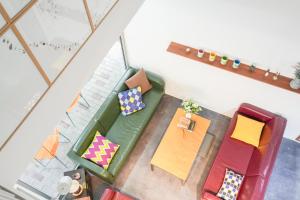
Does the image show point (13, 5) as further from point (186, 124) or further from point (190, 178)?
point (190, 178)

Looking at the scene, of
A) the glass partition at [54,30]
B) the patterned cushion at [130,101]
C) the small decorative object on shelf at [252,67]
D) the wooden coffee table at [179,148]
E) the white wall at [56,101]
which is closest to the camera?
the glass partition at [54,30]

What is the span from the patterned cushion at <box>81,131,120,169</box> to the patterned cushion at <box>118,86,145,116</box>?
75 cm

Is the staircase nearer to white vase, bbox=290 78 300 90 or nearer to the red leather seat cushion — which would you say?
the red leather seat cushion

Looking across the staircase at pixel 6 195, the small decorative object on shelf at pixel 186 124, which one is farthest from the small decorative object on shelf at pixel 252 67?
the staircase at pixel 6 195

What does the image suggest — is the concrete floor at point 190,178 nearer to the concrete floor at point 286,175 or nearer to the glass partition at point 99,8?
the concrete floor at point 286,175

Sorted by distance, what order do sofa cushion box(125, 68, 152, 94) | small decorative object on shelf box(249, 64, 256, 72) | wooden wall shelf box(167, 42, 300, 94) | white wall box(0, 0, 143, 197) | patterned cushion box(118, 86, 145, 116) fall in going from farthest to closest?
sofa cushion box(125, 68, 152, 94) < patterned cushion box(118, 86, 145, 116) < small decorative object on shelf box(249, 64, 256, 72) < wooden wall shelf box(167, 42, 300, 94) < white wall box(0, 0, 143, 197)

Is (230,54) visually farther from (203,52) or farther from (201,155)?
(201,155)

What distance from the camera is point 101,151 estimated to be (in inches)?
188

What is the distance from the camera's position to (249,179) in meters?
4.35

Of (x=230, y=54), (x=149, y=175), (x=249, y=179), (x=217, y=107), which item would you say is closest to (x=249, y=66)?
(x=230, y=54)

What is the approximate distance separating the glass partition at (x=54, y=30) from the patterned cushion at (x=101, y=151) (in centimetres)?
255

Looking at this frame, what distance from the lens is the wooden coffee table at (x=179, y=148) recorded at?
465 cm

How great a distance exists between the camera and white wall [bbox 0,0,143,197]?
2.28 metres

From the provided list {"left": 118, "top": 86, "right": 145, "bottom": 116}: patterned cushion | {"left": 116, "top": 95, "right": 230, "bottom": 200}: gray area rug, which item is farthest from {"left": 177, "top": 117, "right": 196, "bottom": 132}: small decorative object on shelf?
{"left": 118, "top": 86, "right": 145, "bottom": 116}: patterned cushion
